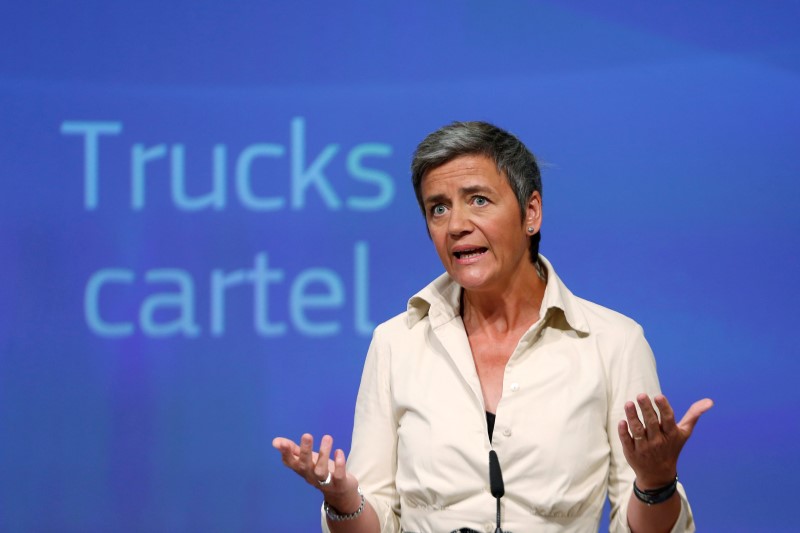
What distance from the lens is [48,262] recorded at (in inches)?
124

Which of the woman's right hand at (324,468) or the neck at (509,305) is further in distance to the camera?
the neck at (509,305)

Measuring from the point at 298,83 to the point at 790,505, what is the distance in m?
1.94

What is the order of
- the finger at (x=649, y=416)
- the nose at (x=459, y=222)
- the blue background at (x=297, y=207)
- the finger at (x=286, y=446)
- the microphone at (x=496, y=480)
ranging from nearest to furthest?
the finger at (x=649, y=416), the finger at (x=286, y=446), the microphone at (x=496, y=480), the nose at (x=459, y=222), the blue background at (x=297, y=207)

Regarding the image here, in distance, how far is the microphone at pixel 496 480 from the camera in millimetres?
1875

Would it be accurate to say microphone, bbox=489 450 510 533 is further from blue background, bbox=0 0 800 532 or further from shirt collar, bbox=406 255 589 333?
blue background, bbox=0 0 800 532

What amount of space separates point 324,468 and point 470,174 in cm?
64

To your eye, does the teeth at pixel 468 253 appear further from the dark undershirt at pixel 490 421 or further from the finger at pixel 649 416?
the finger at pixel 649 416

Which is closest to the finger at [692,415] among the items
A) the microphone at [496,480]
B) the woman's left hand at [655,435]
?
the woman's left hand at [655,435]

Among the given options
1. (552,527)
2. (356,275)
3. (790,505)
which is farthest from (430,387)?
(790,505)

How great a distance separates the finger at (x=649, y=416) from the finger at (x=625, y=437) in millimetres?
36

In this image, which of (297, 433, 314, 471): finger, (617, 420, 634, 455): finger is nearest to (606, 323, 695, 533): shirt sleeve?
(617, 420, 634, 455): finger

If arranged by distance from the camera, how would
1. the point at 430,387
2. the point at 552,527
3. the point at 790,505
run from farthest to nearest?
the point at 790,505, the point at 430,387, the point at 552,527

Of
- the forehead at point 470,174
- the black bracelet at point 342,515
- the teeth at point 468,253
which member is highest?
the forehead at point 470,174

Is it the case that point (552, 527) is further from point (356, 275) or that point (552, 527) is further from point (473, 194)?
point (356, 275)
